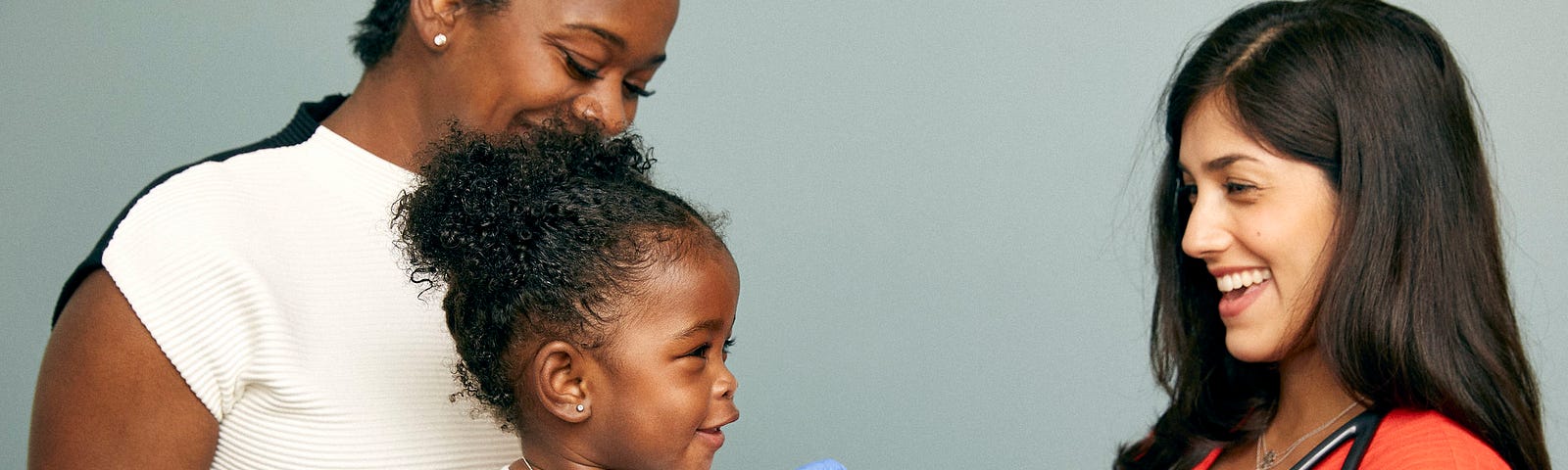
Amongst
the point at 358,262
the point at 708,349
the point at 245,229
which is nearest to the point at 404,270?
the point at 358,262

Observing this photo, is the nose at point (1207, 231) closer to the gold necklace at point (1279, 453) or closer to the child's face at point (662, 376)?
the gold necklace at point (1279, 453)

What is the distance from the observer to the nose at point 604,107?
1546 millimetres

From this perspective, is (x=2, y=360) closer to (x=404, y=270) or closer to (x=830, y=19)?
(x=404, y=270)

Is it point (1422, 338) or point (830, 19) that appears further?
point (830, 19)

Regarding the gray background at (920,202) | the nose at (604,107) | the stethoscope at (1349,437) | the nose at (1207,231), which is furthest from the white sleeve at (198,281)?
the gray background at (920,202)

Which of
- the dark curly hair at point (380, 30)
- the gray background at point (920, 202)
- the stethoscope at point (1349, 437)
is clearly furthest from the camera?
the gray background at point (920, 202)

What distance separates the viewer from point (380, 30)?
5.24 ft

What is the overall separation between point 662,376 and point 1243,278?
65 centimetres

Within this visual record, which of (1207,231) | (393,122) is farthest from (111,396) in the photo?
(1207,231)

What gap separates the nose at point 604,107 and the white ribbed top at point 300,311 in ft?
0.69

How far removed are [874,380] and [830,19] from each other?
0.72 metres

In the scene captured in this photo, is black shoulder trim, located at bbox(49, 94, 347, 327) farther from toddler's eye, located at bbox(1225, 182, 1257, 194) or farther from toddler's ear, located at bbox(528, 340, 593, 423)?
toddler's eye, located at bbox(1225, 182, 1257, 194)

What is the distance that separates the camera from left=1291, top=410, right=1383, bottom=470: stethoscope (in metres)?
1.48

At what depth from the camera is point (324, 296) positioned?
1449 mm
